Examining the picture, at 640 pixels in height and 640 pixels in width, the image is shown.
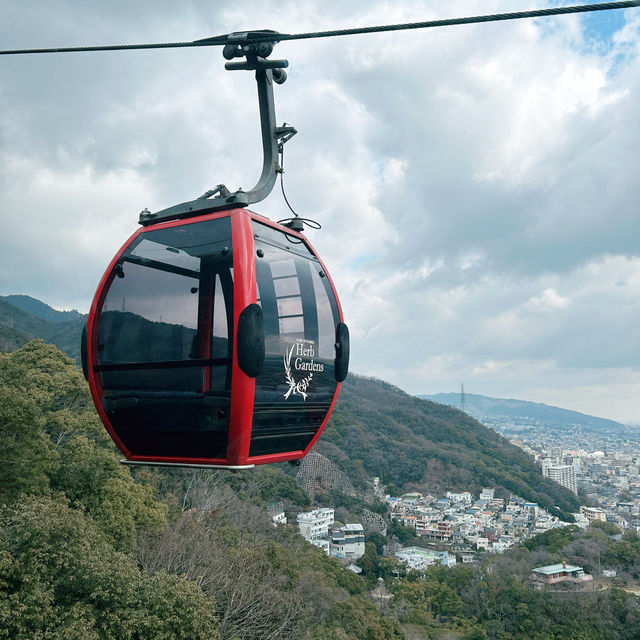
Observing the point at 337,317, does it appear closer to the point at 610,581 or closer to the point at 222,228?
the point at 222,228

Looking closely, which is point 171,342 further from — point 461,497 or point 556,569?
point 461,497

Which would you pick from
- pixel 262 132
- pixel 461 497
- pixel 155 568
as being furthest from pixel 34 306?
pixel 262 132

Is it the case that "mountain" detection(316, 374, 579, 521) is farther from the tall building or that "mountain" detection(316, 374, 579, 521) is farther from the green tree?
the green tree

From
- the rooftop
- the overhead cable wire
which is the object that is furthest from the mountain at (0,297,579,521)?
the overhead cable wire

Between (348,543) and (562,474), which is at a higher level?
(562,474)

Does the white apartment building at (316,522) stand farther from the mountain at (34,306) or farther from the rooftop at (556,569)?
the mountain at (34,306)

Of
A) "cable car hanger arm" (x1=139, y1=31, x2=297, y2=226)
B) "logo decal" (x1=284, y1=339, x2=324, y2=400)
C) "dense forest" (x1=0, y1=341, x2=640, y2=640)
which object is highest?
"cable car hanger arm" (x1=139, y1=31, x2=297, y2=226)

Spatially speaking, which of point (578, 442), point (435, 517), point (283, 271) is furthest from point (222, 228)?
point (578, 442)
